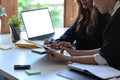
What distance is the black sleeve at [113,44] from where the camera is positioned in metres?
1.72

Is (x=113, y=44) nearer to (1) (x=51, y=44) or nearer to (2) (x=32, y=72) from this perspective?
(2) (x=32, y=72)

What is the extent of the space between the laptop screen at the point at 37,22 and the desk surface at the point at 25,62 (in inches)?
11.1

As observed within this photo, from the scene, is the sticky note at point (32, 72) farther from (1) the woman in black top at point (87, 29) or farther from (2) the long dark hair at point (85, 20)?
(2) the long dark hair at point (85, 20)

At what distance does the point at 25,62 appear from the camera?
2.00 m

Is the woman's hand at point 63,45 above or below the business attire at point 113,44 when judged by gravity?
below

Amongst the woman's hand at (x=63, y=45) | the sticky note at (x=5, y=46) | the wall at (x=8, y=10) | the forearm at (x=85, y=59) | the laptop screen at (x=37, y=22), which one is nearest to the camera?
the forearm at (x=85, y=59)

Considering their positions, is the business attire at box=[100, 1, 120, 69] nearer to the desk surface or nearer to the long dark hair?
the desk surface

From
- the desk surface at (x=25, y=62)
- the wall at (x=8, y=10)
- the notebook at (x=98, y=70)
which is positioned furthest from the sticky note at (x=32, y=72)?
the wall at (x=8, y=10)

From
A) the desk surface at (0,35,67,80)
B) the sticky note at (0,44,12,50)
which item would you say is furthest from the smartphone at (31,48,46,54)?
the sticky note at (0,44,12,50)

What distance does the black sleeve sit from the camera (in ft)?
5.65

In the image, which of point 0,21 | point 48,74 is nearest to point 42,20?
point 0,21

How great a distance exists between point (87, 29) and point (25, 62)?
677 millimetres

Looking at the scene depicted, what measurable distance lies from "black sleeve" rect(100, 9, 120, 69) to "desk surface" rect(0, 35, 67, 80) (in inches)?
12.5

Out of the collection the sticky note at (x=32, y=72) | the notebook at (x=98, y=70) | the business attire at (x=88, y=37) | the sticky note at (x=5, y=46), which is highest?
the business attire at (x=88, y=37)
